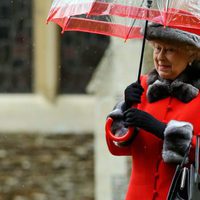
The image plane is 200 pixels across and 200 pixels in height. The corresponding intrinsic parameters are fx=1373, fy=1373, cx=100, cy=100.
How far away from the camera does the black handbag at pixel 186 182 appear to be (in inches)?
228

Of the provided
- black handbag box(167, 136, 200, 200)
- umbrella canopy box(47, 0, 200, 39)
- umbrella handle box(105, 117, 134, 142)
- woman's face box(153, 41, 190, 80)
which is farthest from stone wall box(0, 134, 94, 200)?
black handbag box(167, 136, 200, 200)

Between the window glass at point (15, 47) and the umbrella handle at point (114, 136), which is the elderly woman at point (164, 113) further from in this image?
the window glass at point (15, 47)

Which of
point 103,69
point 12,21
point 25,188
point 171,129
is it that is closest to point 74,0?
point 171,129

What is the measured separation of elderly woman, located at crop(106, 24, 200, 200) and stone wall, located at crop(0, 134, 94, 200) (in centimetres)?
836

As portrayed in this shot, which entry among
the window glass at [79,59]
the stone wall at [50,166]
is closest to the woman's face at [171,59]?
the stone wall at [50,166]

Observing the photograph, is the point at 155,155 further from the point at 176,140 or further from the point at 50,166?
the point at 50,166

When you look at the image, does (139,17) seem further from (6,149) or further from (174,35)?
(6,149)

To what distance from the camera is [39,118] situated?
15.0 m

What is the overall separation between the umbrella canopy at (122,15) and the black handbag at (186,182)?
1.79ft

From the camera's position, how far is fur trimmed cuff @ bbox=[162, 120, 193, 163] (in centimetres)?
593

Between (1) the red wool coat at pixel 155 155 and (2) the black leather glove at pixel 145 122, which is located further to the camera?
(1) the red wool coat at pixel 155 155

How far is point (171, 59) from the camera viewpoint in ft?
19.7

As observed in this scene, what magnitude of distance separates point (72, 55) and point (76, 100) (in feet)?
1.88

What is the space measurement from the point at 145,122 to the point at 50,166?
8782 mm
